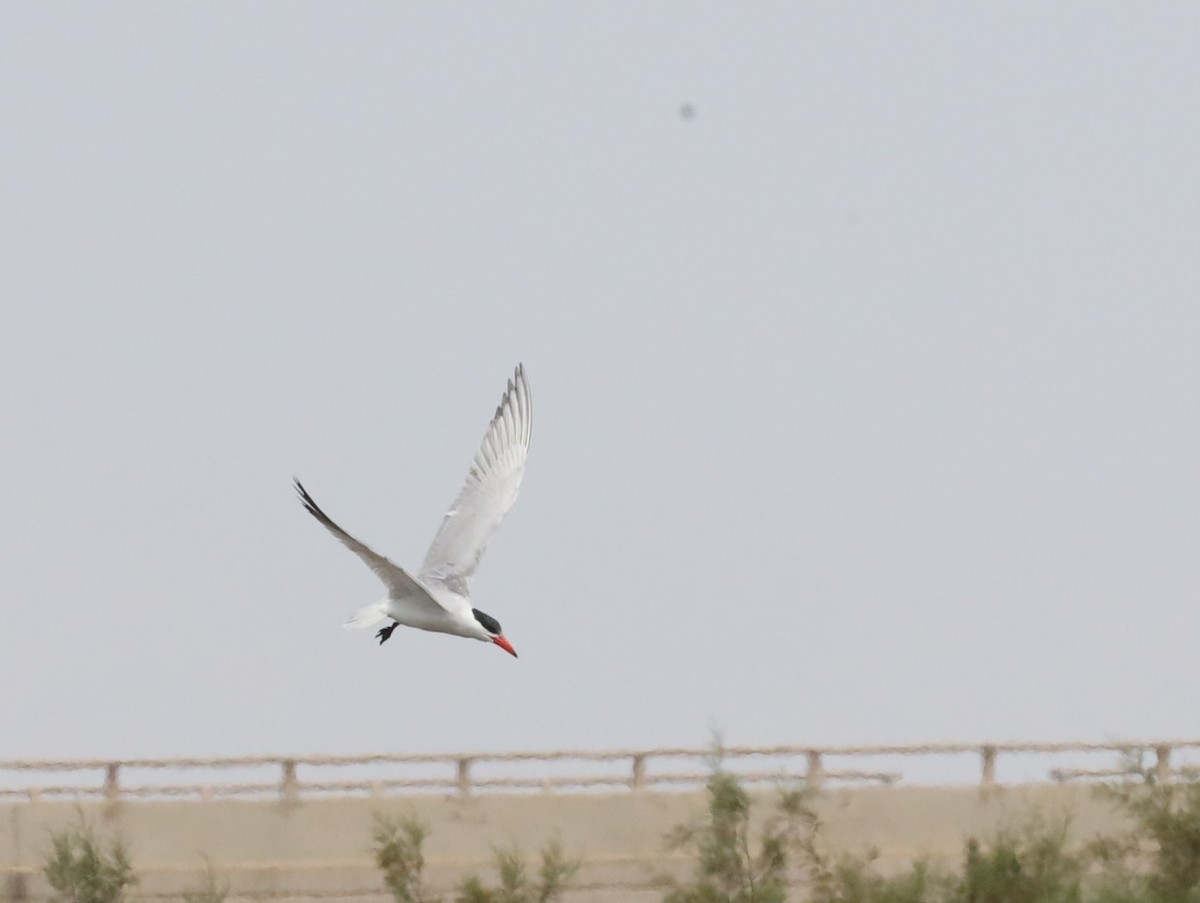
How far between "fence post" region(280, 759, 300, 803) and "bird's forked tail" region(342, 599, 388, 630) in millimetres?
2159

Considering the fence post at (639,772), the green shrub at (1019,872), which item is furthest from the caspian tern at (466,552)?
the green shrub at (1019,872)

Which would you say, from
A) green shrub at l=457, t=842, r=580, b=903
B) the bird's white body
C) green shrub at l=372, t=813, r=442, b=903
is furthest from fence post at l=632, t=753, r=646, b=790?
green shrub at l=372, t=813, r=442, b=903

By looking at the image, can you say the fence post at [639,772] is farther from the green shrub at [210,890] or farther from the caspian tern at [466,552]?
the green shrub at [210,890]

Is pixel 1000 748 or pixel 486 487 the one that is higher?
pixel 486 487

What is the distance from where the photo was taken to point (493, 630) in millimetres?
35656

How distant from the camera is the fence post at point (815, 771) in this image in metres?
35.2

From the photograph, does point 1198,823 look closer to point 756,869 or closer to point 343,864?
point 756,869

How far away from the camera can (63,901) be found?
34.5 m

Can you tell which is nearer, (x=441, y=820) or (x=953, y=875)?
(x=953, y=875)

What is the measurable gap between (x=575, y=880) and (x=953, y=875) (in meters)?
3.50

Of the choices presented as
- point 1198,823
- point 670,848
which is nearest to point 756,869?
point 670,848

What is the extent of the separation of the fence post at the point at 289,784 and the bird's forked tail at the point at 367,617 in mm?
2159

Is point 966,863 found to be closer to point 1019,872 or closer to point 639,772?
point 1019,872

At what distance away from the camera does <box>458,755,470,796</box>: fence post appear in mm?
35500
